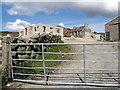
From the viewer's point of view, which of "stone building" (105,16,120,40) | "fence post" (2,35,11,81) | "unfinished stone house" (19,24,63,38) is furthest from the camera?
"unfinished stone house" (19,24,63,38)

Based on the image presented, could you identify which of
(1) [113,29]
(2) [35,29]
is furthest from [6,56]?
(1) [113,29]

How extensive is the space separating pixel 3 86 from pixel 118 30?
70.5ft

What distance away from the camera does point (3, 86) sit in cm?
346

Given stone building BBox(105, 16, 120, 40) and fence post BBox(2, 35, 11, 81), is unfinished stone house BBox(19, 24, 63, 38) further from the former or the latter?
fence post BBox(2, 35, 11, 81)

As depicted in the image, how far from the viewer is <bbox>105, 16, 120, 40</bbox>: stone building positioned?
2119cm

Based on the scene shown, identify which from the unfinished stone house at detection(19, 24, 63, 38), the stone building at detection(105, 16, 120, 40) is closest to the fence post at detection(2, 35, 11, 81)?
the unfinished stone house at detection(19, 24, 63, 38)

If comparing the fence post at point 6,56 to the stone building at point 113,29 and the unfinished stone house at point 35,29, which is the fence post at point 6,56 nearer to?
the unfinished stone house at point 35,29

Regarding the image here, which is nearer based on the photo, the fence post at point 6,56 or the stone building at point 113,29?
the fence post at point 6,56

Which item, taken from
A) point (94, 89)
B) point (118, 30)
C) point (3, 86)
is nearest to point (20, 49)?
point (3, 86)

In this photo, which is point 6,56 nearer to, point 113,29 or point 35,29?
point 35,29

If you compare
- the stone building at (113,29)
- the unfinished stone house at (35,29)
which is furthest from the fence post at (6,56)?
the stone building at (113,29)

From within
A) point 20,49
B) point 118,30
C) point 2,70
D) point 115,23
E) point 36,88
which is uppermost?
point 115,23

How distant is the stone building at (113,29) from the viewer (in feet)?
69.5

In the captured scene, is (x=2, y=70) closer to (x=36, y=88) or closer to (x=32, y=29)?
(x=36, y=88)
